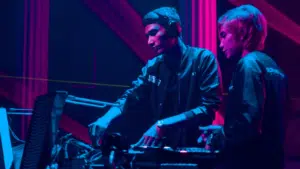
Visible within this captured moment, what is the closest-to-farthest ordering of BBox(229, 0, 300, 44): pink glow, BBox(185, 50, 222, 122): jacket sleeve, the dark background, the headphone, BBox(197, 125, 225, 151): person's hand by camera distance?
BBox(197, 125, 225, 151): person's hand < BBox(185, 50, 222, 122): jacket sleeve < the headphone < the dark background < BBox(229, 0, 300, 44): pink glow

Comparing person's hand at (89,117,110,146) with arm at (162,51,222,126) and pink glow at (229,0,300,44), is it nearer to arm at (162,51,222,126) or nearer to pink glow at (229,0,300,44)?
arm at (162,51,222,126)

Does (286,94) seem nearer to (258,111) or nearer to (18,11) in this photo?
(258,111)

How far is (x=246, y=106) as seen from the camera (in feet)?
5.98

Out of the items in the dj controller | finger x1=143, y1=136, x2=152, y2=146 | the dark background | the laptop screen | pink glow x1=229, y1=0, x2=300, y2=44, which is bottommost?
finger x1=143, y1=136, x2=152, y2=146

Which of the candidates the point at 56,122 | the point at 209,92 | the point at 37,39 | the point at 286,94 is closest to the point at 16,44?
the point at 37,39

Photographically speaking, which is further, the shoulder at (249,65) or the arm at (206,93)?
the arm at (206,93)

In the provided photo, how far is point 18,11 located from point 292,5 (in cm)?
278

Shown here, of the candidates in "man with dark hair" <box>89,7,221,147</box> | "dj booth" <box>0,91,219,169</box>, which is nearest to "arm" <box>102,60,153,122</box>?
"man with dark hair" <box>89,7,221,147</box>

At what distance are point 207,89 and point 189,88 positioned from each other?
16 cm

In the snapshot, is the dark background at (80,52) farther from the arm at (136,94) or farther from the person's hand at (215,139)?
the person's hand at (215,139)

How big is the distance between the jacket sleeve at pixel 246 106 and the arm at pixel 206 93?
0.58 m

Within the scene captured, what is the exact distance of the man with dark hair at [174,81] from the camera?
266 centimetres

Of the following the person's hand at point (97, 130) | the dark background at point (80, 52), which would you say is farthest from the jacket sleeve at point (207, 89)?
the dark background at point (80, 52)

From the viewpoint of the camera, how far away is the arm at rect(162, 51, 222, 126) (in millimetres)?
2488
